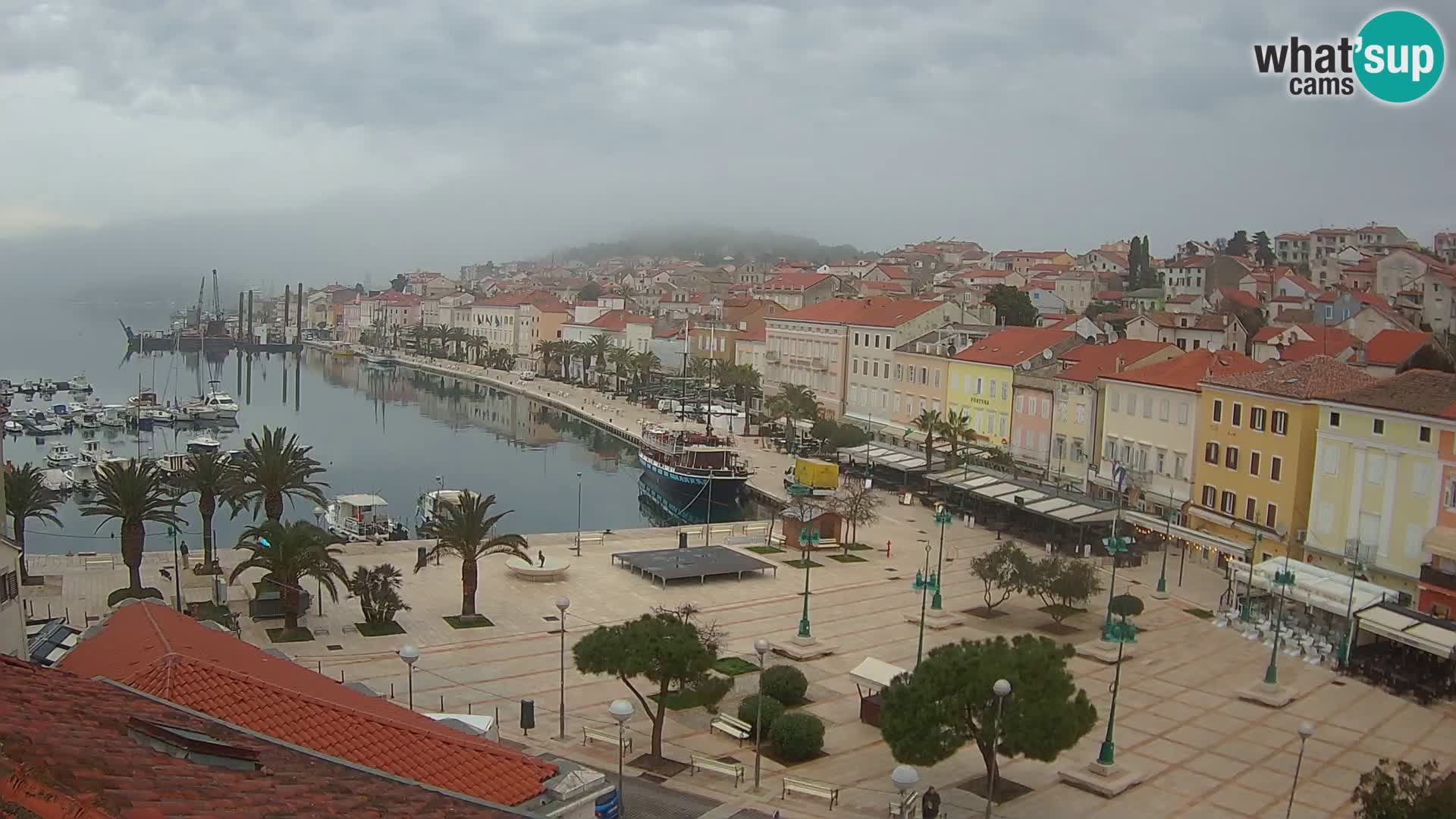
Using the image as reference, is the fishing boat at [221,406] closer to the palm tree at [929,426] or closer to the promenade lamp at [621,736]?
the palm tree at [929,426]

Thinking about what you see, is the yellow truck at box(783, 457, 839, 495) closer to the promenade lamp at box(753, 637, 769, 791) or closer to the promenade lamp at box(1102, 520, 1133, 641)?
the promenade lamp at box(1102, 520, 1133, 641)

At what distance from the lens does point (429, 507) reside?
4941 cm

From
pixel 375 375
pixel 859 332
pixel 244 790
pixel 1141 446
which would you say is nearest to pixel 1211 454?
pixel 1141 446

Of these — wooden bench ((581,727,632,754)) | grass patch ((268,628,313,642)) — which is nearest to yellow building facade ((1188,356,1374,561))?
wooden bench ((581,727,632,754))

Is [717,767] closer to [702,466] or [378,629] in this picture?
[378,629]

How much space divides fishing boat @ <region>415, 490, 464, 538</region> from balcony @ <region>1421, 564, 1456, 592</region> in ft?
105

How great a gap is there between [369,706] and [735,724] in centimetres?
1096

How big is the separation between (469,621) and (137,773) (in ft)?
80.5

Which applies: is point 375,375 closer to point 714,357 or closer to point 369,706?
point 714,357

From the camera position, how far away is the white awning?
75.9 ft

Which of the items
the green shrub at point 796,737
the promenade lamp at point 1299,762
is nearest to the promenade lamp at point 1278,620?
the promenade lamp at point 1299,762

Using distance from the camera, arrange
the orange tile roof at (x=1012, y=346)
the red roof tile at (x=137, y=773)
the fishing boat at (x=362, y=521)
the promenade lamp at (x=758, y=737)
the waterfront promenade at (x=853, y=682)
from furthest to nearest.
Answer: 1. the orange tile roof at (x=1012, y=346)
2. the fishing boat at (x=362, y=521)
3. the waterfront promenade at (x=853, y=682)
4. the promenade lamp at (x=758, y=737)
5. the red roof tile at (x=137, y=773)

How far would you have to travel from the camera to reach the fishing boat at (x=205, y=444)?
2660 inches

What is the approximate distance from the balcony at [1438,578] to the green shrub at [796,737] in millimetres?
19846
